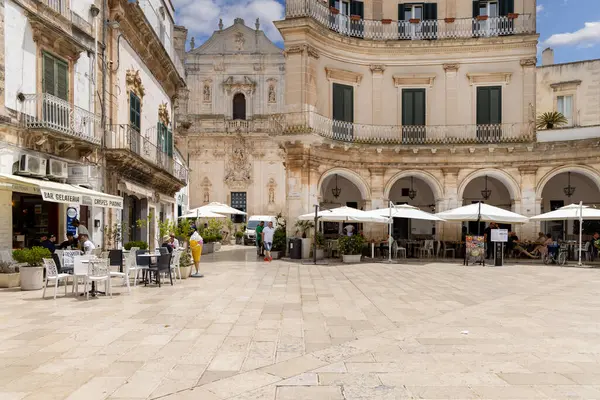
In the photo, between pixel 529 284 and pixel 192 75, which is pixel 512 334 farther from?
pixel 192 75

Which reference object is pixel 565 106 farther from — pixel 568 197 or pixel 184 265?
pixel 184 265

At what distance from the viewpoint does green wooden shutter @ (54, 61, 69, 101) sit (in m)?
13.7

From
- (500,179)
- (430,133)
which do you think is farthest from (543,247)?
(430,133)

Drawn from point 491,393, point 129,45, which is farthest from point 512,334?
point 129,45

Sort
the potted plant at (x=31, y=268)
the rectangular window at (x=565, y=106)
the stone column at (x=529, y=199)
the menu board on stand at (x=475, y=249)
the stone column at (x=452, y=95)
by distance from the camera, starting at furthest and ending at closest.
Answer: the rectangular window at (x=565, y=106)
the stone column at (x=452, y=95)
the stone column at (x=529, y=199)
the menu board on stand at (x=475, y=249)
the potted plant at (x=31, y=268)

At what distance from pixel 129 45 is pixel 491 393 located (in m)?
17.2

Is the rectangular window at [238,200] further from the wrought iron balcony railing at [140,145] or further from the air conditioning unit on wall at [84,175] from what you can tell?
the air conditioning unit on wall at [84,175]

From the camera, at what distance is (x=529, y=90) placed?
74.7 feet

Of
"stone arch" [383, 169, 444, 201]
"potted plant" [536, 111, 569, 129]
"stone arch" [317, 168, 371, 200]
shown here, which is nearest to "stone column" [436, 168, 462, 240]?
"stone arch" [383, 169, 444, 201]

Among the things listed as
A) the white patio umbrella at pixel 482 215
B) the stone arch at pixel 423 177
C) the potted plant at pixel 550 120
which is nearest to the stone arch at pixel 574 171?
the potted plant at pixel 550 120

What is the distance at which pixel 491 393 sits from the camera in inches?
188

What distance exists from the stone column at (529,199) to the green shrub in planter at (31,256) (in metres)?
19.1

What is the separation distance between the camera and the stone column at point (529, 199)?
72.9ft

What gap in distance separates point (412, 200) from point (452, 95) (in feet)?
17.5
